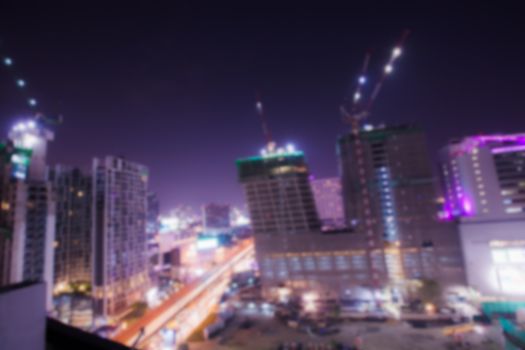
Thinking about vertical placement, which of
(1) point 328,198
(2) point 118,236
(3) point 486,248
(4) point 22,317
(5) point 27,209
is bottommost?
(3) point 486,248

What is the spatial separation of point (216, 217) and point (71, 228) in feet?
257

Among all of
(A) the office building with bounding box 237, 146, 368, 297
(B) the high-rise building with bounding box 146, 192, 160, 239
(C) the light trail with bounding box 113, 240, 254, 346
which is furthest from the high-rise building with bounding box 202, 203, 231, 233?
(A) the office building with bounding box 237, 146, 368, 297

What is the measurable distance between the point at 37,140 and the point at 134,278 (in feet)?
88.4

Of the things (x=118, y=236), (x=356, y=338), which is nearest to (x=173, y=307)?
(x=118, y=236)

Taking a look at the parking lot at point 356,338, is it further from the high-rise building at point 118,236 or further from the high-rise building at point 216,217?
the high-rise building at point 216,217

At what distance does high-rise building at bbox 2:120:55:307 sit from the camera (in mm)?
33875

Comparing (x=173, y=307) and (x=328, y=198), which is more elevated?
(x=328, y=198)

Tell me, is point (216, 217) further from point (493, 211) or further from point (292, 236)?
point (493, 211)

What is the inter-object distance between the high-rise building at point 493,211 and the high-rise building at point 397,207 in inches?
108

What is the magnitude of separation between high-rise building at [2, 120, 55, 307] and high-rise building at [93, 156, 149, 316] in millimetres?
5970

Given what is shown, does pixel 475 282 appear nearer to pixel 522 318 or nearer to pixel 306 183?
pixel 522 318

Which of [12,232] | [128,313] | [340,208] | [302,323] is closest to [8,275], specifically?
[12,232]

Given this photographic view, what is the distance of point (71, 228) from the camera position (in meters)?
50.6

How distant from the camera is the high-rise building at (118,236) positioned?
40.7m
